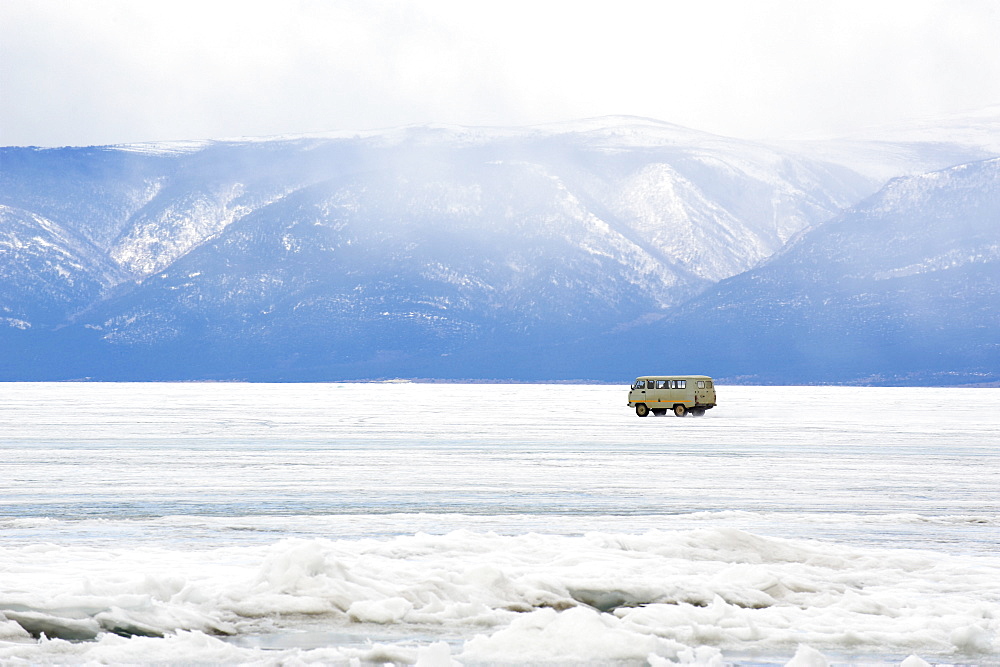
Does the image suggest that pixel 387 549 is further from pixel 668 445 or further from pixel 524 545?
pixel 668 445

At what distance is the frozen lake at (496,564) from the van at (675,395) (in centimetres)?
4593

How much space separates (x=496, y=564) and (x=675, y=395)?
71106 mm

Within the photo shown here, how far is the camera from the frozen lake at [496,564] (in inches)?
584

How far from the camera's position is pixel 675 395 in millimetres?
89062

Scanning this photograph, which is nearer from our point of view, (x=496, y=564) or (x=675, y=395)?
(x=496, y=564)

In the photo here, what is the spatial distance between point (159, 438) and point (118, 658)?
47245 millimetres

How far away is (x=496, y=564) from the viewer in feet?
63.0

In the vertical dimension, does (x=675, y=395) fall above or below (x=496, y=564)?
above

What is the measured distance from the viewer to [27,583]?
677 inches

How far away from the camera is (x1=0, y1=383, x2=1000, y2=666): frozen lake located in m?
14.8

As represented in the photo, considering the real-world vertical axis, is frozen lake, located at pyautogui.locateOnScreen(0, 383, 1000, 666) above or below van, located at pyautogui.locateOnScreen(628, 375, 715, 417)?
below

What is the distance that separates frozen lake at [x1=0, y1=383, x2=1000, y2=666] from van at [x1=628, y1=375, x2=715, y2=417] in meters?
45.9

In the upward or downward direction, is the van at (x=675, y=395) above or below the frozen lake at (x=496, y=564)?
above

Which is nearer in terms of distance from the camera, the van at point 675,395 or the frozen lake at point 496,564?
the frozen lake at point 496,564
